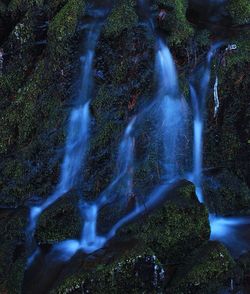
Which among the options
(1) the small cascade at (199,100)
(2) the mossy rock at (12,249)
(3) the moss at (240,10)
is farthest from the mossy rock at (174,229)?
(3) the moss at (240,10)

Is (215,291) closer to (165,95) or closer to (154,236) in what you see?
(154,236)

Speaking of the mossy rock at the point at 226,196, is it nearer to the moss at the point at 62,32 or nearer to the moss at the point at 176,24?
the moss at the point at 176,24

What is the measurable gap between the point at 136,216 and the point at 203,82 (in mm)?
2534

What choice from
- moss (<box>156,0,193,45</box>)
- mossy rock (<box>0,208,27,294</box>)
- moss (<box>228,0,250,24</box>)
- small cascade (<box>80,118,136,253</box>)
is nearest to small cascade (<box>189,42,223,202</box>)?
moss (<box>156,0,193,45</box>)

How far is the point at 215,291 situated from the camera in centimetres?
604

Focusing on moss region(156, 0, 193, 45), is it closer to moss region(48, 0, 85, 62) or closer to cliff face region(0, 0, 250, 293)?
cliff face region(0, 0, 250, 293)

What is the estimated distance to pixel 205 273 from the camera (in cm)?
594

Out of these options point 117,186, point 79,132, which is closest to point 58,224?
point 117,186

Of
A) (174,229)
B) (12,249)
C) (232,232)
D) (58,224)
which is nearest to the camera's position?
(174,229)

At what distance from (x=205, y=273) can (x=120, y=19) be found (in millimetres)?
4135

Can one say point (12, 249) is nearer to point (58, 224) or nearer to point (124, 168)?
point (58, 224)

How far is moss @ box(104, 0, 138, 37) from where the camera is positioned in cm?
746

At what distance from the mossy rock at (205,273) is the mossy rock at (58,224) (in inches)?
66.0

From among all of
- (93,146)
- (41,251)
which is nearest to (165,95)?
(93,146)
